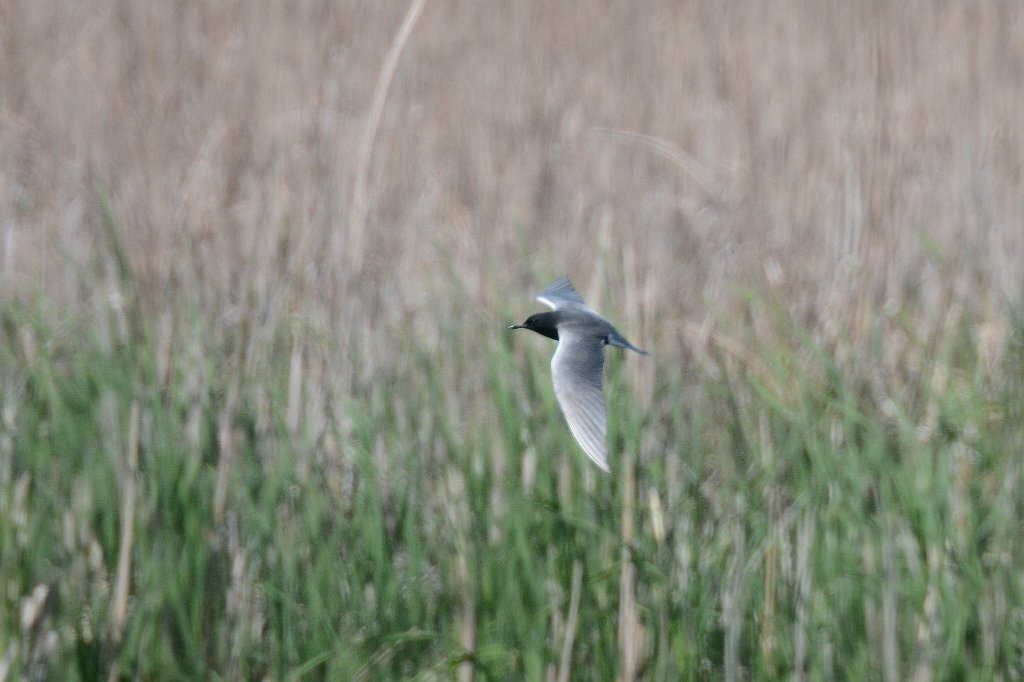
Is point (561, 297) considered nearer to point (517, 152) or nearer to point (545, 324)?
point (545, 324)

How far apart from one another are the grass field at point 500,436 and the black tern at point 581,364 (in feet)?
1.02

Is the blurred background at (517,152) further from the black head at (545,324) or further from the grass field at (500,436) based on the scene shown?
the black head at (545,324)

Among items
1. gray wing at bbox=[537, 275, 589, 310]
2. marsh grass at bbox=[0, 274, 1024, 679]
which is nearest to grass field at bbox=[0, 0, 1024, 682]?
marsh grass at bbox=[0, 274, 1024, 679]

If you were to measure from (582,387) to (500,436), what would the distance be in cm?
74

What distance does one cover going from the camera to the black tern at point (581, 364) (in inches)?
32.0

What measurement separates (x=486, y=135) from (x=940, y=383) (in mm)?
1681

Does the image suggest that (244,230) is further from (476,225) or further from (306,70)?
(306,70)

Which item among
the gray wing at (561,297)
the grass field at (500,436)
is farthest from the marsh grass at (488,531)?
the gray wing at (561,297)

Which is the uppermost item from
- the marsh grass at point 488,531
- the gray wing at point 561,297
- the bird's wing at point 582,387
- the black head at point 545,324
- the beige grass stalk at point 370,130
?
the beige grass stalk at point 370,130

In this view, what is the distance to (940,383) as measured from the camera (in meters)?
2.07

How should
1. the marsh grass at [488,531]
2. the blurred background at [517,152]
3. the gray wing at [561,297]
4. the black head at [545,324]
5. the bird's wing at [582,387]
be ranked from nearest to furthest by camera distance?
the bird's wing at [582,387]
the black head at [545,324]
the gray wing at [561,297]
the marsh grass at [488,531]
the blurred background at [517,152]

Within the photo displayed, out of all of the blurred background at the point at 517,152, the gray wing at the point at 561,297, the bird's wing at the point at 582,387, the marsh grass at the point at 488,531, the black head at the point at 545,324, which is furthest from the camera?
the blurred background at the point at 517,152

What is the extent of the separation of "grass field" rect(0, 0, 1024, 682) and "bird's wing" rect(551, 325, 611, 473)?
357 millimetres

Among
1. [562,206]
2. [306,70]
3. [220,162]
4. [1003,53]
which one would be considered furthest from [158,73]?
[1003,53]
